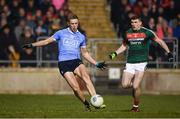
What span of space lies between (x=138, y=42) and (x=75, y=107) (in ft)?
9.29

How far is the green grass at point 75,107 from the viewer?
18188mm

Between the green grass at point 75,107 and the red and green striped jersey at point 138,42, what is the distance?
1399mm

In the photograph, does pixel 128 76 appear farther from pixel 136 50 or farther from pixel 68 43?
pixel 68 43

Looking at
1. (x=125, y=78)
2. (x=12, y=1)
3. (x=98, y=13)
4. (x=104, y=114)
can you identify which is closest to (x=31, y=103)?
(x=125, y=78)

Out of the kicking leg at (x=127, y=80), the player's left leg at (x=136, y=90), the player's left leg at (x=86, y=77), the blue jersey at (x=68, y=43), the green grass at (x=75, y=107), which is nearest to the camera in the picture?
the green grass at (x=75, y=107)

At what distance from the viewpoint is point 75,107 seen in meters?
21.8

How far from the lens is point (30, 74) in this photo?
95.8 feet

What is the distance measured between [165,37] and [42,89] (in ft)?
16.5

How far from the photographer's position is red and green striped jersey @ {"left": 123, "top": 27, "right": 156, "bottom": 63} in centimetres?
2034

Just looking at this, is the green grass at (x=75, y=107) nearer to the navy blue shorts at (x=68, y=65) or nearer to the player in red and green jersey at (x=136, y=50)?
the player in red and green jersey at (x=136, y=50)

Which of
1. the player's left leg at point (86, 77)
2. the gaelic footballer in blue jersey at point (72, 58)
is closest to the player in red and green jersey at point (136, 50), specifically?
the gaelic footballer in blue jersey at point (72, 58)

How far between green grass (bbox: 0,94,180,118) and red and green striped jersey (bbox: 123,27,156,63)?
4.59ft

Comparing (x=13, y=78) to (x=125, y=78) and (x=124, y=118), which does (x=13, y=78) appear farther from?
(x=124, y=118)

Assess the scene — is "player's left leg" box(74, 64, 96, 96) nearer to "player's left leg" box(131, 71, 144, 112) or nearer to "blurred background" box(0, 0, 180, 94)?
"player's left leg" box(131, 71, 144, 112)
